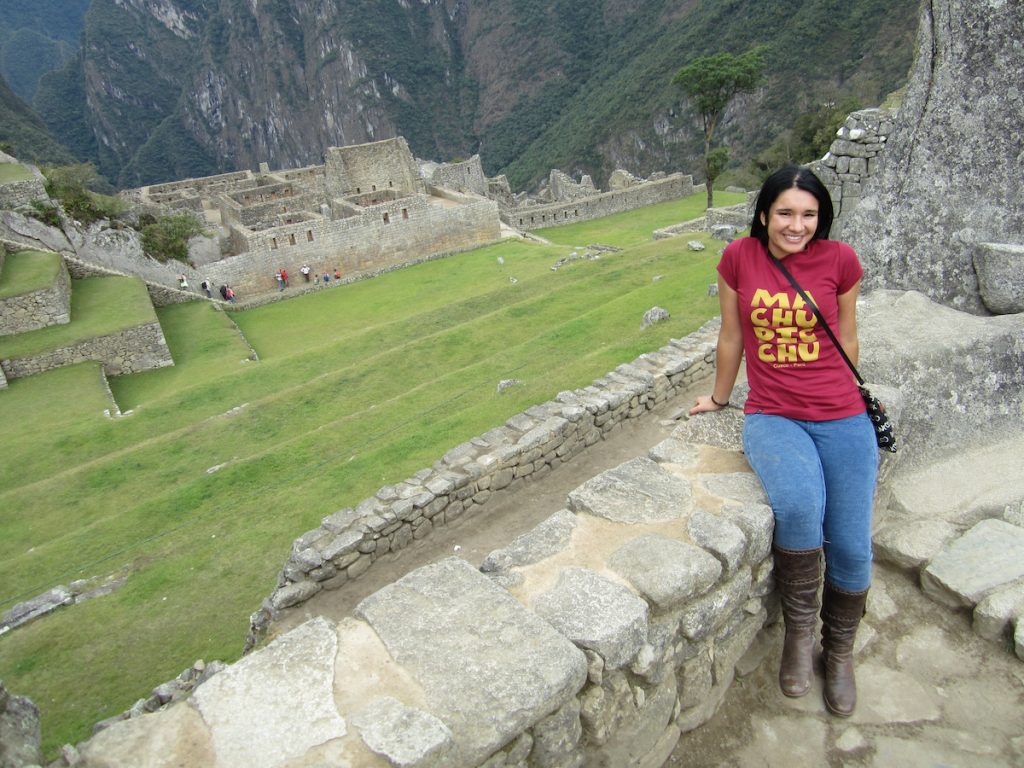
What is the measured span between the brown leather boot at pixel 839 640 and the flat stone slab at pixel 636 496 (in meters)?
0.72

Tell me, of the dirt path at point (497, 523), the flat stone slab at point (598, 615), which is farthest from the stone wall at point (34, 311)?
the flat stone slab at point (598, 615)

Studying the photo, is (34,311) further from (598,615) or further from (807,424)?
(807,424)

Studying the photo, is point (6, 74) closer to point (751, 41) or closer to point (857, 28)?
point (751, 41)

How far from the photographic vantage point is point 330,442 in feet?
30.1

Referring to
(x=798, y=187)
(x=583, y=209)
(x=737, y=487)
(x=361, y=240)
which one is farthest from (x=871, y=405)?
(x=583, y=209)

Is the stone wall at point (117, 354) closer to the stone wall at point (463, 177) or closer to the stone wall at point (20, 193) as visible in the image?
the stone wall at point (20, 193)

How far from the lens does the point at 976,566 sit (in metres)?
3.09

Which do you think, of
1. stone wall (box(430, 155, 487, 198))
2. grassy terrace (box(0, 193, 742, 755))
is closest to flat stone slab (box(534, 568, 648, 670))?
grassy terrace (box(0, 193, 742, 755))

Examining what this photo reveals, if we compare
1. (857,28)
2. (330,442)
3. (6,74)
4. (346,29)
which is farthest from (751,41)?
(6,74)

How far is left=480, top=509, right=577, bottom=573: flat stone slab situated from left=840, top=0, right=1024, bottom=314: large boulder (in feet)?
10.9

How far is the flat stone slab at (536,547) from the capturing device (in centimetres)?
289

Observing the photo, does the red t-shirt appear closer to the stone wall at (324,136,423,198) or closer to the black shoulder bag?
the black shoulder bag

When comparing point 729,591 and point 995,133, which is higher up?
point 995,133

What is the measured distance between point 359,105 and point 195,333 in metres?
147
